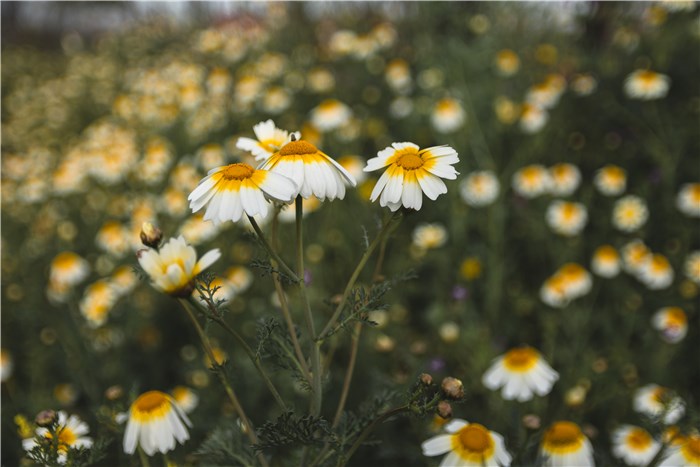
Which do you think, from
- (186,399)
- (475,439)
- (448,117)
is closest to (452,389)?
(475,439)

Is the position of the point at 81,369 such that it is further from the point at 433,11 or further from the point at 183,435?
the point at 433,11

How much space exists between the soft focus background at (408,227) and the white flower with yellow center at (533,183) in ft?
0.32

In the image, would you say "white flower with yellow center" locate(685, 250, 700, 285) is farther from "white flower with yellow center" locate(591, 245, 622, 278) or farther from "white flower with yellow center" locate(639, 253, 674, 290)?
"white flower with yellow center" locate(591, 245, 622, 278)

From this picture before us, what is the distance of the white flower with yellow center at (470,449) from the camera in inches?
37.4

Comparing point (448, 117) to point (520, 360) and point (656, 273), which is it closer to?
point (656, 273)

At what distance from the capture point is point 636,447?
1454 millimetres

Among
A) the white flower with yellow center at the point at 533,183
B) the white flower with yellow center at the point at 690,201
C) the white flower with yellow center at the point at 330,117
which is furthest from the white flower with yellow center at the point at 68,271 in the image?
the white flower with yellow center at the point at 690,201

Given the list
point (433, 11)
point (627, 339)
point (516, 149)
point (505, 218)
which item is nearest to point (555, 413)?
point (627, 339)

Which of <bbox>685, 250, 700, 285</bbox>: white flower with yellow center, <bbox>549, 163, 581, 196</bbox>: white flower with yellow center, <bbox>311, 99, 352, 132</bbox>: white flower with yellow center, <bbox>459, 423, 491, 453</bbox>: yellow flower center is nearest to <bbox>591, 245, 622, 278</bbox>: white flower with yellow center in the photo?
<bbox>685, 250, 700, 285</bbox>: white flower with yellow center

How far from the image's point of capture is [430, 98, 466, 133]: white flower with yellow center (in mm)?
2772

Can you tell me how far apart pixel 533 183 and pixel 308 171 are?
199 centimetres

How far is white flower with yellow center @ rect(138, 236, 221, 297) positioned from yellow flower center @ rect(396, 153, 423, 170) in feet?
0.99

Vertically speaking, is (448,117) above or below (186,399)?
above

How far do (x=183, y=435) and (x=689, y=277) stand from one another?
2.08 meters
